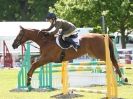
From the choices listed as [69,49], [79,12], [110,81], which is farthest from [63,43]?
[79,12]

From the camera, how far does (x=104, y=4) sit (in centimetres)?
4444

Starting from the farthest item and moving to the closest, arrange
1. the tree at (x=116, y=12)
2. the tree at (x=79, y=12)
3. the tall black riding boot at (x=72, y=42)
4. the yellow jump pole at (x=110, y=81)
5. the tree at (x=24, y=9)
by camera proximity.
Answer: the tree at (x=24, y=9), the tree at (x=79, y=12), the tree at (x=116, y=12), the tall black riding boot at (x=72, y=42), the yellow jump pole at (x=110, y=81)

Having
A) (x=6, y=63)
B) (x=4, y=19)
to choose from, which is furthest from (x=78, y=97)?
(x=4, y=19)

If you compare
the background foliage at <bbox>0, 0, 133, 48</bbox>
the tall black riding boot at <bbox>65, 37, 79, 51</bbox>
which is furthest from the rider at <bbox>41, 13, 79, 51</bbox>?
the background foliage at <bbox>0, 0, 133, 48</bbox>

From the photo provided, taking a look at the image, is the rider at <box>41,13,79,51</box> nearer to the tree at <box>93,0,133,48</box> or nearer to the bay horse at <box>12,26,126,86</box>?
the bay horse at <box>12,26,126,86</box>

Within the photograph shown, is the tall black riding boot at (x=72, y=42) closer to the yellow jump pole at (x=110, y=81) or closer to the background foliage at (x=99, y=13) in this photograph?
the yellow jump pole at (x=110, y=81)

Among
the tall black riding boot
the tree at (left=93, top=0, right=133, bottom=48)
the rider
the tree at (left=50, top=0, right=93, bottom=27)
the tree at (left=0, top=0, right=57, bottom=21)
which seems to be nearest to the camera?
the rider

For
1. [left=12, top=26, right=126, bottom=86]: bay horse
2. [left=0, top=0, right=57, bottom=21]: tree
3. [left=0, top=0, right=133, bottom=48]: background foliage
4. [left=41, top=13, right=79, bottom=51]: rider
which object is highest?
[left=0, top=0, right=57, bottom=21]: tree

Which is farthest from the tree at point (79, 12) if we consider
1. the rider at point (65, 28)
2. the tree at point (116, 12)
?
the rider at point (65, 28)

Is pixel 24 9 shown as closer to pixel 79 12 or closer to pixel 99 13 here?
pixel 79 12

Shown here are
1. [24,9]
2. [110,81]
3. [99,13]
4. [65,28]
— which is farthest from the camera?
[24,9]

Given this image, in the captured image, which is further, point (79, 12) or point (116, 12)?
point (79, 12)

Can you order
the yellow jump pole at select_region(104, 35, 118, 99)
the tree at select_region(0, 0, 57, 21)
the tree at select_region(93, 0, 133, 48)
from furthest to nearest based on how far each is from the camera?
the tree at select_region(0, 0, 57, 21) < the tree at select_region(93, 0, 133, 48) < the yellow jump pole at select_region(104, 35, 118, 99)

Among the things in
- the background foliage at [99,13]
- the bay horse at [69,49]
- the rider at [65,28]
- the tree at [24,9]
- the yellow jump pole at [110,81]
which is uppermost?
the tree at [24,9]
